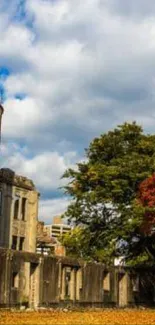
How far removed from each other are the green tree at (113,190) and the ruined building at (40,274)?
75.0 inches

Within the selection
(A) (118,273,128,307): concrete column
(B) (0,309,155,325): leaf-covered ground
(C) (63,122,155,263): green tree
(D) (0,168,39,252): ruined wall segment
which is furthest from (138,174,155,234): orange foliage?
(D) (0,168,39,252): ruined wall segment

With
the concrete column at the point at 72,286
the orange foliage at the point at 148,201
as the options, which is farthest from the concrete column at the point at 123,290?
the concrete column at the point at 72,286

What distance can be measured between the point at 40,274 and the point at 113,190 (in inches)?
362

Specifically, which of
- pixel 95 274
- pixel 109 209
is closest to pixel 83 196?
pixel 109 209

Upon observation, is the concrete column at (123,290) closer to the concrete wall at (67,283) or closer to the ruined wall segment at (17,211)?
the concrete wall at (67,283)

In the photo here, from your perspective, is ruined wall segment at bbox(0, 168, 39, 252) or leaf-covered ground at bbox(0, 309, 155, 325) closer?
leaf-covered ground at bbox(0, 309, 155, 325)

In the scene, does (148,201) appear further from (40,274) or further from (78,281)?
(40,274)

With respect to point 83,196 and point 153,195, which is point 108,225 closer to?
point 83,196

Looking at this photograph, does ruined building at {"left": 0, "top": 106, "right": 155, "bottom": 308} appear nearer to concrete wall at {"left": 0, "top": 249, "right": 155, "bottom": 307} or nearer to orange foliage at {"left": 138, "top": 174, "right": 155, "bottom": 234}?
concrete wall at {"left": 0, "top": 249, "right": 155, "bottom": 307}

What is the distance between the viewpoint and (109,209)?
1561 inches

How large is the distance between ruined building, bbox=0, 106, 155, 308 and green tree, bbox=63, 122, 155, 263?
191 cm

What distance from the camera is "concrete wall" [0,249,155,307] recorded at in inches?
1130

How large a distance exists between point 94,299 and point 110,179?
25.1 feet

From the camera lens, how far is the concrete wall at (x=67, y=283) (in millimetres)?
28703
